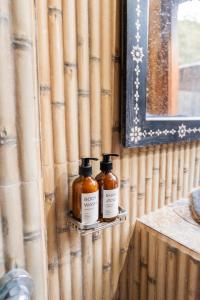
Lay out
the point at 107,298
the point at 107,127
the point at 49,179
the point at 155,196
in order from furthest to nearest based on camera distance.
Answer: the point at 155,196 → the point at 107,298 → the point at 107,127 → the point at 49,179

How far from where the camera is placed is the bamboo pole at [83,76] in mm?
638

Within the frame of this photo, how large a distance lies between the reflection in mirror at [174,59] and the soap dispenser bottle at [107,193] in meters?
0.29

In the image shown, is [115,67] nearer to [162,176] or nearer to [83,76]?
[83,76]

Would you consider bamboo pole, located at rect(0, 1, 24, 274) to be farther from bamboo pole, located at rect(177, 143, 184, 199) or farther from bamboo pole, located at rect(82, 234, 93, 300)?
bamboo pole, located at rect(177, 143, 184, 199)

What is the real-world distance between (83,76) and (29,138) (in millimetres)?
385

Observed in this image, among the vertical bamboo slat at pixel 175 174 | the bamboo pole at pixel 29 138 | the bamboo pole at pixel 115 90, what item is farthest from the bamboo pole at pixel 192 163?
the bamboo pole at pixel 29 138

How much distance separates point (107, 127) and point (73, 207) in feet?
0.89

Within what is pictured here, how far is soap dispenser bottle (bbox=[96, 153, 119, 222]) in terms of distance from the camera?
2.14 ft

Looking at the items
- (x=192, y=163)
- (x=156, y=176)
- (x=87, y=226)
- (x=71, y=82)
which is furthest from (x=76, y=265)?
(x=192, y=163)

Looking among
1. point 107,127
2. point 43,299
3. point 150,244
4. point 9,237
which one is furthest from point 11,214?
point 150,244

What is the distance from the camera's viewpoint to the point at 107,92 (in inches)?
28.8

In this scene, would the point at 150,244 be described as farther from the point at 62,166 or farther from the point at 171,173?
the point at 62,166

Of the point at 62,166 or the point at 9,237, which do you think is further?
the point at 62,166

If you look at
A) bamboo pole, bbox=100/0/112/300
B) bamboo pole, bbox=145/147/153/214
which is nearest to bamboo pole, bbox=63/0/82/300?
bamboo pole, bbox=100/0/112/300
